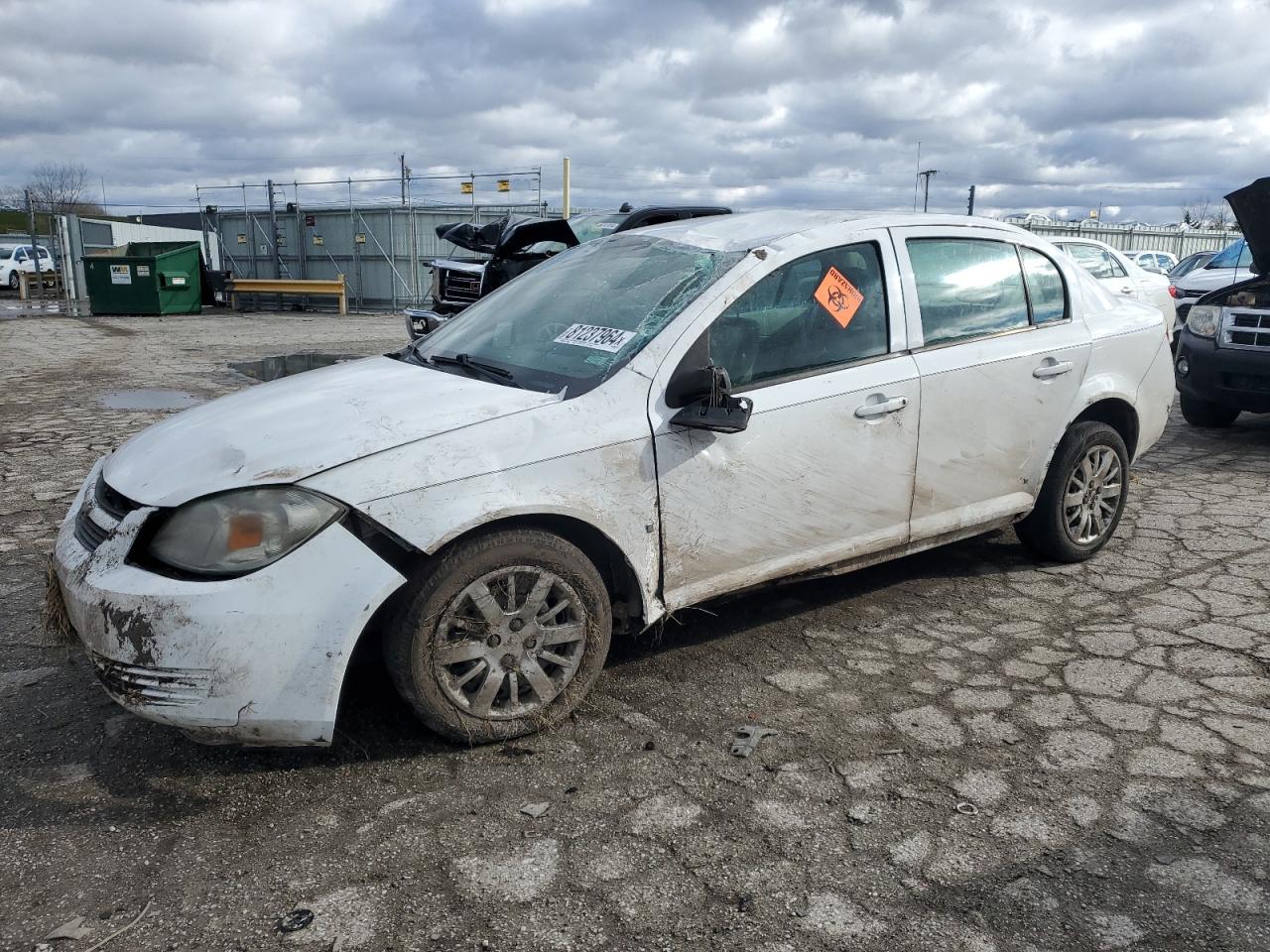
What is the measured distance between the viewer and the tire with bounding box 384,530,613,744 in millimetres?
2885

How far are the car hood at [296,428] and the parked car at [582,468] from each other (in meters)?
0.01

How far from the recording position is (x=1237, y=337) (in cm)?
780

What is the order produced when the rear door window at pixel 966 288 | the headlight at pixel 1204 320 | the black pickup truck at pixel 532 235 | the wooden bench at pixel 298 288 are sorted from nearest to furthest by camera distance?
the rear door window at pixel 966 288 → the headlight at pixel 1204 320 → the black pickup truck at pixel 532 235 → the wooden bench at pixel 298 288

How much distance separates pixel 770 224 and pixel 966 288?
0.92 metres

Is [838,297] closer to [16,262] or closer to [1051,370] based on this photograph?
[1051,370]

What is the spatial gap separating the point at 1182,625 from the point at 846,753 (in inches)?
75.9

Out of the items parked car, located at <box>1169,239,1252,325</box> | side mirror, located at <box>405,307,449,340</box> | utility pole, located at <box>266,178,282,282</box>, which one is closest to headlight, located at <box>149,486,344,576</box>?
side mirror, located at <box>405,307,449,340</box>

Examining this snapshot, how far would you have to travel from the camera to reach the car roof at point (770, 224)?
12.4 ft

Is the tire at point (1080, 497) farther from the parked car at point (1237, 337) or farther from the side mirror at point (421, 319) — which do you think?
the side mirror at point (421, 319)

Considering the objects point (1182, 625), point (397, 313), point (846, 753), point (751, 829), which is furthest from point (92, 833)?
point (397, 313)

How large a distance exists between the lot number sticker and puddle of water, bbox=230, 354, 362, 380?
8.67m

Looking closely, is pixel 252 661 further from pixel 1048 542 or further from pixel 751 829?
pixel 1048 542

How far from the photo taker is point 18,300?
27141 mm

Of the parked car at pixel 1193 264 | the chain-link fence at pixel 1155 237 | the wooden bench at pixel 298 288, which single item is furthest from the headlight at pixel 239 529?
the chain-link fence at pixel 1155 237
